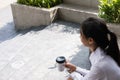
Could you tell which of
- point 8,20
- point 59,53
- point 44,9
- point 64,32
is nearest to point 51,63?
point 59,53

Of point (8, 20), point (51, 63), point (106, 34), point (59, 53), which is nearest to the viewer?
point (106, 34)

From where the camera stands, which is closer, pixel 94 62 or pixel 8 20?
pixel 94 62

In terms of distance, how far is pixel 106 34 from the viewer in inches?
86.1

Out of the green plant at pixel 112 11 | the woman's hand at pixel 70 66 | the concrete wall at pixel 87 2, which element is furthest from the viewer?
the concrete wall at pixel 87 2

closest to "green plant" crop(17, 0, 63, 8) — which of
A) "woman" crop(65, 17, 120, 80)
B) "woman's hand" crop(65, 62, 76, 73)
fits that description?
"woman's hand" crop(65, 62, 76, 73)

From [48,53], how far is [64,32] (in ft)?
3.17

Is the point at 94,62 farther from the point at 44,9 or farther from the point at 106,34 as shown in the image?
the point at 44,9

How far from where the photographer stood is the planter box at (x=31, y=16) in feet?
19.5

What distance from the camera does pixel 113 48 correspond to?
7.31ft

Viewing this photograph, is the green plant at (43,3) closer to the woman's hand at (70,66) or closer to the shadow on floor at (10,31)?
the shadow on floor at (10,31)

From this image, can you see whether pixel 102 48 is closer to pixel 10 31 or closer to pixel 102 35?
pixel 102 35

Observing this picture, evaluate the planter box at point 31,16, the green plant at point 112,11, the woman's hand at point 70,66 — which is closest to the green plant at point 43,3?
the planter box at point 31,16

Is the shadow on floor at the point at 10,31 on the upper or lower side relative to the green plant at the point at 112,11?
lower

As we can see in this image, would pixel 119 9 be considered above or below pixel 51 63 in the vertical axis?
above
